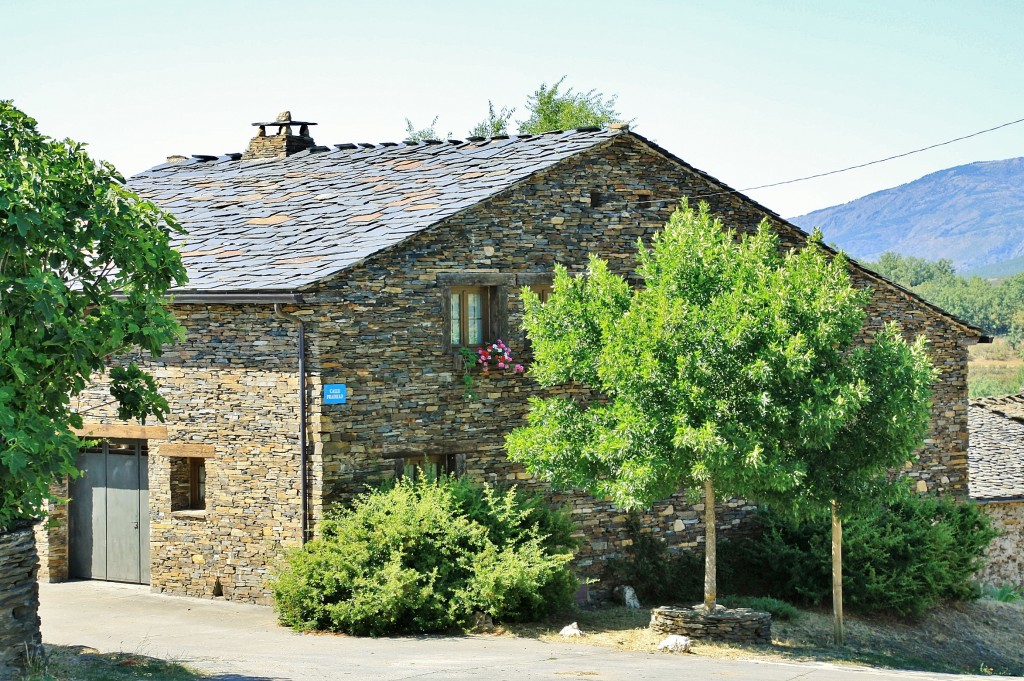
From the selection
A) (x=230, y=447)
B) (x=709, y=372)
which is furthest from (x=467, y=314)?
(x=709, y=372)

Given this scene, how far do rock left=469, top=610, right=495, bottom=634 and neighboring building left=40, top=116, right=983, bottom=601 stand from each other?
2.33 m

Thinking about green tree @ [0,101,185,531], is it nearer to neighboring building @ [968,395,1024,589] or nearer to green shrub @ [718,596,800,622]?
green shrub @ [718,596,800,622]

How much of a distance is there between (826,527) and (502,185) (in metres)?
6.98

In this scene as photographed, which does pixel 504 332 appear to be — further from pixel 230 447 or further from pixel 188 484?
pixel 188 484

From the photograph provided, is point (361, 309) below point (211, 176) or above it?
below

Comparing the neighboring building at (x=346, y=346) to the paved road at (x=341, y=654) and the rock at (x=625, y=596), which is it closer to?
the rock at (x=625, y=596)

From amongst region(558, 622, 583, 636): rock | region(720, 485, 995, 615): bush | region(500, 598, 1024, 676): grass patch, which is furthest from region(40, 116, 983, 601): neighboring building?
region(558, 622, 583, 636): rock

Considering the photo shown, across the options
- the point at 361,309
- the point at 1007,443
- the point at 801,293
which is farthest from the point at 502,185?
the point at 1007,443

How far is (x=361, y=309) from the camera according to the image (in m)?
16.1

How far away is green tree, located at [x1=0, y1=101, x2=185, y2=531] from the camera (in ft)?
34.6

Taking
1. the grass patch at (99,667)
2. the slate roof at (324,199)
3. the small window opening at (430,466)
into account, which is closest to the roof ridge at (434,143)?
the slate roof at (324,199)

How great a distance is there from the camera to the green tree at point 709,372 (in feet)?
47.0

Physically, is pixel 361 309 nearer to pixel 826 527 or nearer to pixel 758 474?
pixel 758 474

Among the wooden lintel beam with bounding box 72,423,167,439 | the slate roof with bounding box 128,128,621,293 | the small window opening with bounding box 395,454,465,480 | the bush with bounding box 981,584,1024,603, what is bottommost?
the bush with bounding box 981,584,1024,603
